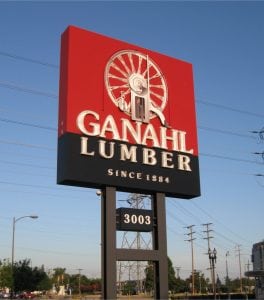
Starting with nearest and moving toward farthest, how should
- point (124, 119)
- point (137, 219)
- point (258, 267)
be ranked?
1. point (137, 219)
2. point (124, 119)
3. point (258, 267)

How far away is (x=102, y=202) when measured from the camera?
20.8 meters

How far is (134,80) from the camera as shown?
23.4 m

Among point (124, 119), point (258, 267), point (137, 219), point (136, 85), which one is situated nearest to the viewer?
point (137, 219)

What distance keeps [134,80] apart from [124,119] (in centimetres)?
222

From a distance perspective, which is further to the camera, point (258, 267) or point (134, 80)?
point (258, 267)

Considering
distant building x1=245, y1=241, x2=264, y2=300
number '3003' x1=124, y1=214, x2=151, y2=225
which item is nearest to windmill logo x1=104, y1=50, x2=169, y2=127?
number '3003' x1=124, y1=214, x2=151, y2=225

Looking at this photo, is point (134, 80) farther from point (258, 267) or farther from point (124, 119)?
point (258, 267)

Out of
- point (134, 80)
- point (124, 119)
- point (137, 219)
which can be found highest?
point (134, 80)

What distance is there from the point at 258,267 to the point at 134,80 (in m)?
36.8

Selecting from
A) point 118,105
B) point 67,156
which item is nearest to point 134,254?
point 67,156

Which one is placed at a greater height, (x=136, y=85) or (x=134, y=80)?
(x=134, y=80)

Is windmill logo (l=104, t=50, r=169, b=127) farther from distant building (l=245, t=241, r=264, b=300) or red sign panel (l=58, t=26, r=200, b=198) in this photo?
distant building (l=245, t=241, r=264, b=300)

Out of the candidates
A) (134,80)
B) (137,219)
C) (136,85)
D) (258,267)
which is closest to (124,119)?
(136,85)

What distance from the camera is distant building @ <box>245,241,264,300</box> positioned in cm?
4753
